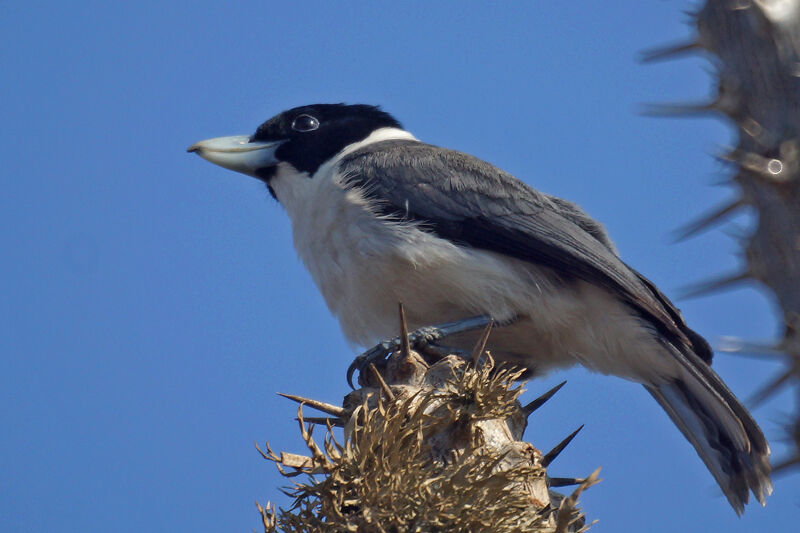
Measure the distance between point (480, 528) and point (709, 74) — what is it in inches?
55.6

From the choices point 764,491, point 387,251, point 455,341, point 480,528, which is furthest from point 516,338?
point 480,528

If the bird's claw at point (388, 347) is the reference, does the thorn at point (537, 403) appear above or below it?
below

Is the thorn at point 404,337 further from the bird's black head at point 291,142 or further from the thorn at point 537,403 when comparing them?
the bird's black head at point 291,142

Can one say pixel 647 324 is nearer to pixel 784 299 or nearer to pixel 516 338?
pixel 516 338

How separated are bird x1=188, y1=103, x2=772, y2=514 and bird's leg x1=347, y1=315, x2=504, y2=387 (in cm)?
4

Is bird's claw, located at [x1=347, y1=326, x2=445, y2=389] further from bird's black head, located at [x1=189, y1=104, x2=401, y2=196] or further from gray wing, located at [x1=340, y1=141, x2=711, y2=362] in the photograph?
bird's black head, located at [x1=189, y1=104, x2=401, y2=196]

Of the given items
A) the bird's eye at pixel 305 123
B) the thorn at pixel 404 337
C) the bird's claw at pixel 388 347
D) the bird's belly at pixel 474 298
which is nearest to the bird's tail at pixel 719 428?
the bird's belly at pixel 474 298

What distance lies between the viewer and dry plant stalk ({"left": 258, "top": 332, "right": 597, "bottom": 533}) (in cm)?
266

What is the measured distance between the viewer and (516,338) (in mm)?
5094

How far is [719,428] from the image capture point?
4.55 metres

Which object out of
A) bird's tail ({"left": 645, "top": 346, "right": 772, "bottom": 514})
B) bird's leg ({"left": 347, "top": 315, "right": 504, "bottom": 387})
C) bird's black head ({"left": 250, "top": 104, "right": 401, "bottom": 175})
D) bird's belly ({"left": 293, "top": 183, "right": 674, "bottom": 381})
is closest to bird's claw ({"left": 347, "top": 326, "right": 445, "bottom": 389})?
bird's leg ({"left": 347, "top": 315, "right": 504, "bottom": 387})

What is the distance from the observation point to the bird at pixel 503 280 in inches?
192

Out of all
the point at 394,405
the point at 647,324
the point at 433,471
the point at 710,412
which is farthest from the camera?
the point at 647,324

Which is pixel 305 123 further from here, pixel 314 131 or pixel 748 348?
pixel 748 348
